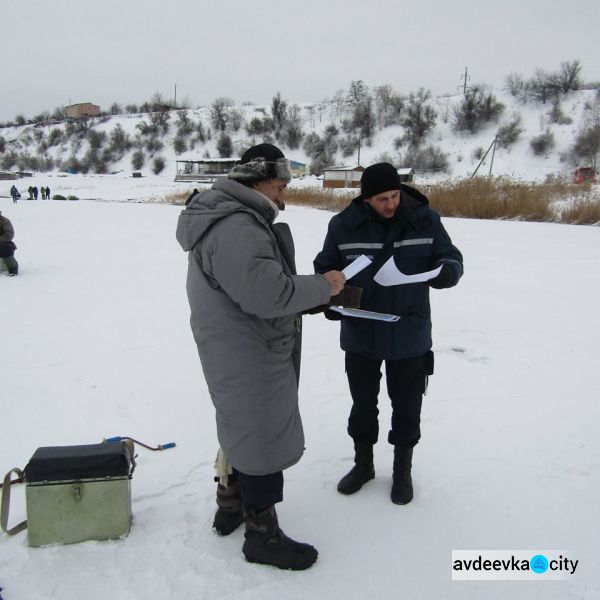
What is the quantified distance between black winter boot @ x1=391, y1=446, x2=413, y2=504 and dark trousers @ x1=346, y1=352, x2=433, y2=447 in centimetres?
5

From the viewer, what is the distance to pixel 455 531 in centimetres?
227

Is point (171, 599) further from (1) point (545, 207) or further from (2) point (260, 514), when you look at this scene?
(1) point (545, 207)

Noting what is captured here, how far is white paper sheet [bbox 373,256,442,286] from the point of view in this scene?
2.22 meters

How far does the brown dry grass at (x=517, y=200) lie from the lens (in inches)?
547

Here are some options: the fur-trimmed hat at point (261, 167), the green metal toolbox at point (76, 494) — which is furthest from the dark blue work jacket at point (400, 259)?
the green metal toolbox at point (76, 494)

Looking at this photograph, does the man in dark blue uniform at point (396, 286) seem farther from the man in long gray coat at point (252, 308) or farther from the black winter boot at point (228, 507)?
the black winter boot at point (228, 507)

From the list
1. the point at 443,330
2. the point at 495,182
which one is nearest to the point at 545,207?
the point at 495,182

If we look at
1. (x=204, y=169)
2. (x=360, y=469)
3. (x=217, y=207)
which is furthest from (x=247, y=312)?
(x=204, y=169)

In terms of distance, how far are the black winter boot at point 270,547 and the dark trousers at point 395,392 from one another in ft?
2.38

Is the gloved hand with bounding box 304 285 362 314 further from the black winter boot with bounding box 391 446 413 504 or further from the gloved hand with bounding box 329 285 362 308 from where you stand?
the black winter boot with bounding box 391 446 413 504

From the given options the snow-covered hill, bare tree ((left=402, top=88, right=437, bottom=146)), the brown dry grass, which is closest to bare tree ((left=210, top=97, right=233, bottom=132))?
the snow-covered hill

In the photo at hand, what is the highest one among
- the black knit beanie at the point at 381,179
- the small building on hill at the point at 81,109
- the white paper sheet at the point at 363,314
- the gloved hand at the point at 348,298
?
the small building on hill at the point at 81,109

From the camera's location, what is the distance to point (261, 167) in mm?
1816

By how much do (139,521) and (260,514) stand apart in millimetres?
667
